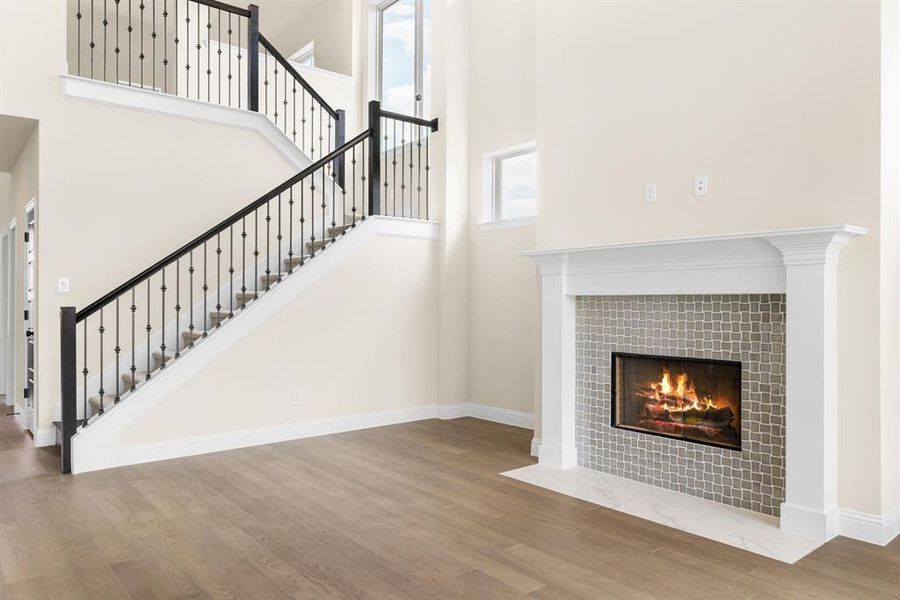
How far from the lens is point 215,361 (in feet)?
17.2

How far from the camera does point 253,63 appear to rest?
6875 mm

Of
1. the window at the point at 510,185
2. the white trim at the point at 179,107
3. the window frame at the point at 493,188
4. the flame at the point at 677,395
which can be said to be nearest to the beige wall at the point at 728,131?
the flame at the point at 677,395

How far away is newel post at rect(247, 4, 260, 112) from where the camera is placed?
22.3ft

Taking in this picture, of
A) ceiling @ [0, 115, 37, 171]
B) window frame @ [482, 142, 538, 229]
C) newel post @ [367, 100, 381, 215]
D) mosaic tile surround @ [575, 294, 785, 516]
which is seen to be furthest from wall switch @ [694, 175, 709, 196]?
ceiling @ [0, 115, 37, 171]

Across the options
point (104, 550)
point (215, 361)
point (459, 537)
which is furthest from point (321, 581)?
point (215, 361)

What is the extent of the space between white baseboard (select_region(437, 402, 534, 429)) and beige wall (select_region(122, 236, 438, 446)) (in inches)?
8.0

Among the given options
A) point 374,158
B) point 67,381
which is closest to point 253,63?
point 374,158

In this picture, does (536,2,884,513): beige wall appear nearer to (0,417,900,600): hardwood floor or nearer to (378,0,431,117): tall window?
(0,417,900,600): hardwood floor

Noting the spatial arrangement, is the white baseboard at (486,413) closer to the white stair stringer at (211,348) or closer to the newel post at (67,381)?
the white stair stringer at (211,348)

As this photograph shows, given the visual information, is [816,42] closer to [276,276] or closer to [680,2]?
[680,2]

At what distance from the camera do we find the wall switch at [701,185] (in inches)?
155

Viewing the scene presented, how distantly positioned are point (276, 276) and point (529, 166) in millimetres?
2764

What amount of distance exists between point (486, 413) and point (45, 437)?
400 cm

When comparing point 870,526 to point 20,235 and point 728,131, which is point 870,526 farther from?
point 20,235
